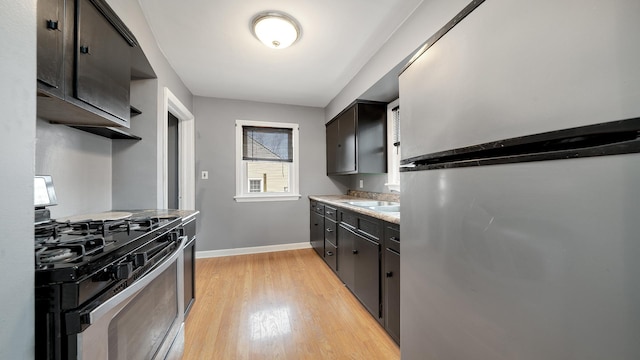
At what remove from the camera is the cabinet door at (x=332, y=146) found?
332cm

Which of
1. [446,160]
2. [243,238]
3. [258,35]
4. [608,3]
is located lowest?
[243,238]

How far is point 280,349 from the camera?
60.2 inches

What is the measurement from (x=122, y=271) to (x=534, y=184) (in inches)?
51.3

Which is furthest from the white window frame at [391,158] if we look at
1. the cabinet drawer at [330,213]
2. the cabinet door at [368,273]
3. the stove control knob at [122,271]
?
the stove control knob at [122,271]

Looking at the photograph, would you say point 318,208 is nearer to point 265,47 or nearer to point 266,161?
point 266,161

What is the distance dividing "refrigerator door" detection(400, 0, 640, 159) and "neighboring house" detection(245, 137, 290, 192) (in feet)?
9.70

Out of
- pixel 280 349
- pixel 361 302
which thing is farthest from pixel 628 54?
pixel 361 302

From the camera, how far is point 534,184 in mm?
565

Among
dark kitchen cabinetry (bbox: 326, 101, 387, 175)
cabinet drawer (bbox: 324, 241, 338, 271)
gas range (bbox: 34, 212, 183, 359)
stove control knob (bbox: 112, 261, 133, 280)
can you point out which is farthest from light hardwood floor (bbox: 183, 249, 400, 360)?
dark kitchen cabinetry (bbox: 326, 101, 387, 175)

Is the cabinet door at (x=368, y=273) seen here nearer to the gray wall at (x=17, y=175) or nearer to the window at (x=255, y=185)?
the gray wall at (x=17, y=175)

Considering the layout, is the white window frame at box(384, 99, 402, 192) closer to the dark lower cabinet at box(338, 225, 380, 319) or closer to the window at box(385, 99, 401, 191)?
the window at box(385, 99, 401, 191)

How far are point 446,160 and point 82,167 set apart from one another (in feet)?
7.72

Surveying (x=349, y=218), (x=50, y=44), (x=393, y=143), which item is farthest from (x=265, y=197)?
(x=50, y=44)

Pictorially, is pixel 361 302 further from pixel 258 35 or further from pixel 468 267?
pixel 258 35
